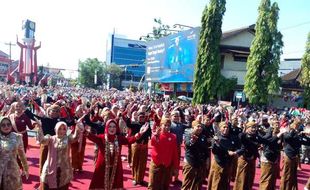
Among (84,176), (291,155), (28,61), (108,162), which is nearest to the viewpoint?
(108,162)

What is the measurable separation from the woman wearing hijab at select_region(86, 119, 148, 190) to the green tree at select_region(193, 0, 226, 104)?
79.1 ft

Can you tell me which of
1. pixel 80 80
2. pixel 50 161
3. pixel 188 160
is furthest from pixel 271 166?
pixel 80 80

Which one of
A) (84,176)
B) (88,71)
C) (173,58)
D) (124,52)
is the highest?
(124,52)

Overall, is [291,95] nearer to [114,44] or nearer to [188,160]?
[188,160]

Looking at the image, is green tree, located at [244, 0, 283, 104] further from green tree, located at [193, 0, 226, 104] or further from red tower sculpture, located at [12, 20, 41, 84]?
A: red tower sculpture, located at [12, 20, 41, 84]

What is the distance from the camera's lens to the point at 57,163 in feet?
18.9

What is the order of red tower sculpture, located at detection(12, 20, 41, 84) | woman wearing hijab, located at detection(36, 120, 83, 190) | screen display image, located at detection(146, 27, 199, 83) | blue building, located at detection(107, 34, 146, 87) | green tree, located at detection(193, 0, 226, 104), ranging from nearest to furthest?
1. woman wearing hijab, located at detection(36, 120, 83, 190)
2. green tree, located at detection(193, 0, 226, 104)
3. screen display image, located at detection(146, 27, 199, 83)
4. red tower sculpture, located at detection(12, 20, 41, 84)
5. blue building, located at detection(107, 34, 146, 87)

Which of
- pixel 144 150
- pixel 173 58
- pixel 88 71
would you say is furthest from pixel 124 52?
pixel 144 150

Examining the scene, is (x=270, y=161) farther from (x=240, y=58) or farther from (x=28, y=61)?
(x=28, y=61)

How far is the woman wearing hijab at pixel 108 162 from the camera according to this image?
598 centimetres

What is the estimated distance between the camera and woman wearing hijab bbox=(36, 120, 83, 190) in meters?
5.71

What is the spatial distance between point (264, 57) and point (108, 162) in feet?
71.2

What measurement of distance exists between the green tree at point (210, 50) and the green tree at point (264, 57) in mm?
3440

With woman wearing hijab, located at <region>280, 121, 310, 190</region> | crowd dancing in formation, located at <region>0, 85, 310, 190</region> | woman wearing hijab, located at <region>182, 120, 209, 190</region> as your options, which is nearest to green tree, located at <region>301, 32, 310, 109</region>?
crowd dancing in formation, located at <region>0, 85, 310, 190</region>
